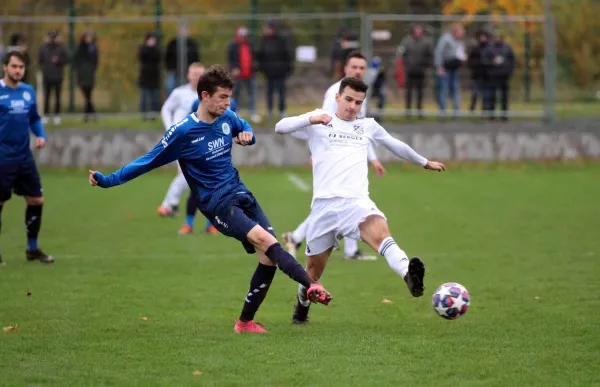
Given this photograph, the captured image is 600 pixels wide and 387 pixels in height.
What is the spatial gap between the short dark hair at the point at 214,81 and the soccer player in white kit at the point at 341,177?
73 centimetres

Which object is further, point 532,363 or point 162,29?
point 162,29

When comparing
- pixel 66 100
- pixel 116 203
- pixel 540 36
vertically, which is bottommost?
pixel 116 203

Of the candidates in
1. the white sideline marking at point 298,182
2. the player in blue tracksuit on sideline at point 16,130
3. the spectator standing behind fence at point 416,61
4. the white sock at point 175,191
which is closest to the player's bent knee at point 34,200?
the player in blue tracksuit on sideline at point 16,130

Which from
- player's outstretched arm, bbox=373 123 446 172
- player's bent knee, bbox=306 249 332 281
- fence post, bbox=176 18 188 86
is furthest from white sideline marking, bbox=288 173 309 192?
player's bent knee, bbox=306 249 332 281

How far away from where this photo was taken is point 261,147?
24.9 metres

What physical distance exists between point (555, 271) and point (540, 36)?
15.2 m

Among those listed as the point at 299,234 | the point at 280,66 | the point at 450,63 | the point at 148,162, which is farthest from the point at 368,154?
the point at 450,63

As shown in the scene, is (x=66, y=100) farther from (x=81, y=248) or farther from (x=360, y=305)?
(x=360, y=305)

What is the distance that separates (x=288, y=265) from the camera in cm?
809

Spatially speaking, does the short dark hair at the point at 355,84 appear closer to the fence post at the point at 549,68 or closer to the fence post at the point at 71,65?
the fence post at the point at 549,68

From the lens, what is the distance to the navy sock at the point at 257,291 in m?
8.46

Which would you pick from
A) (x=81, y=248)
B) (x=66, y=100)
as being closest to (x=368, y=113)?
(x=66, y=100)

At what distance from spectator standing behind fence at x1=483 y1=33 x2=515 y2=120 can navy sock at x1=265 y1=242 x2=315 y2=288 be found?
17.6m

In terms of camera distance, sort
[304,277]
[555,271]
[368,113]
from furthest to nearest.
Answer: [368,113] → [555,271] → [304,277]
